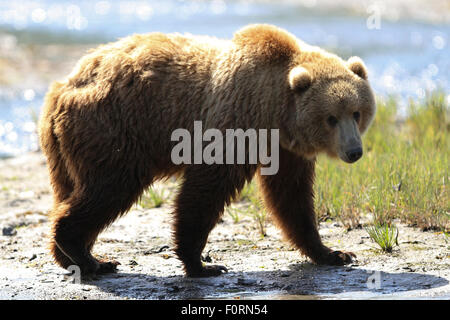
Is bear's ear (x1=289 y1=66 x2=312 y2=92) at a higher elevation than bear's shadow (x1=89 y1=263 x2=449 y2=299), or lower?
higher

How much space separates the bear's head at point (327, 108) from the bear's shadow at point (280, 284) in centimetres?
89

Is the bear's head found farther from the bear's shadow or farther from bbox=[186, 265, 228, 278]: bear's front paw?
bbox=[186, 265, 228, 278]: bear's front paw

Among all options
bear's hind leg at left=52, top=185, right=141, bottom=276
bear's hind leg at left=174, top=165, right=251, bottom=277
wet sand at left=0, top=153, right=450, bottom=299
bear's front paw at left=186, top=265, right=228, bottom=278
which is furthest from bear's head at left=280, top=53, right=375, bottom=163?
bear's hind leg at left=52, top=185, right=141, bottom=276

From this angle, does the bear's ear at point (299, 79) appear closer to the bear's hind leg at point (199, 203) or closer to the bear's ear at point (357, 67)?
the bear's ear at point (357, 67)

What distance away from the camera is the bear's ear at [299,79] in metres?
5.74

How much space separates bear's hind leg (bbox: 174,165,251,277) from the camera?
19.1 feet

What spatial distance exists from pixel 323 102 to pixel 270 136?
1.56ft

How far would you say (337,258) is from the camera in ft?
20.4

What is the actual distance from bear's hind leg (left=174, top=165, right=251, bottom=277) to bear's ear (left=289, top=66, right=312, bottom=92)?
2.51ft

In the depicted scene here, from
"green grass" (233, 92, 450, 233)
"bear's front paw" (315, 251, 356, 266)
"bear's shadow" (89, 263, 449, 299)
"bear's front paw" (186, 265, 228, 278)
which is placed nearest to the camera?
"bear's shadow" (89, 263, 449, 299)

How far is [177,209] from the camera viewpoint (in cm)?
591

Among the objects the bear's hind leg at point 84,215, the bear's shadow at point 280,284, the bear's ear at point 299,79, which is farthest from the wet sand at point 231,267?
the bear's ear at point 299,79
